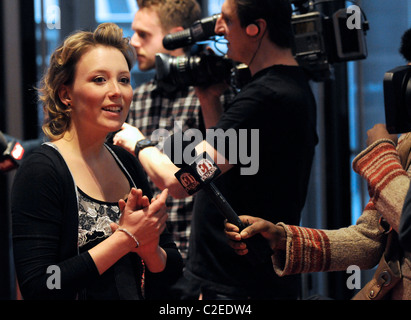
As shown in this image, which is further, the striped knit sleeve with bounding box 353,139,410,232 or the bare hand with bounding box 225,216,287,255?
the bare hand with bounding box 225,216,287,255

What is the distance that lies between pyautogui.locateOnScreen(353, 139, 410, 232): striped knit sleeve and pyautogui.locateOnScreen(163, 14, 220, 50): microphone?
2.71ft

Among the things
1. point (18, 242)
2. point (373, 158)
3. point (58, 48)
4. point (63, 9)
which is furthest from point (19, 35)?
point (373, 158)

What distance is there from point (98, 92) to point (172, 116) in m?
0.91

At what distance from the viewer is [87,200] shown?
1312mm

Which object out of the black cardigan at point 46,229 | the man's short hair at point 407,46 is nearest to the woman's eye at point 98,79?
the black cardigan at point 46,229

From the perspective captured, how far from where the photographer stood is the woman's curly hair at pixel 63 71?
4.53 ft

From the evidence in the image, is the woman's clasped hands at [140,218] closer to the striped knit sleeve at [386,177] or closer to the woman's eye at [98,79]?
the woman's eye at [98,79]

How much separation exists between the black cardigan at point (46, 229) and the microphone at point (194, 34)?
2.71ft

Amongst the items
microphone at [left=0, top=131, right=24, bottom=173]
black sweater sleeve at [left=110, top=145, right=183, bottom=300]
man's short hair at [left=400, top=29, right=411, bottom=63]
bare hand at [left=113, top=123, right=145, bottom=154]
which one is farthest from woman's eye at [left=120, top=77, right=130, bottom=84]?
microphone at [left=0, top=131, right=24, bottom=173]

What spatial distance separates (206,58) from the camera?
1.90 m

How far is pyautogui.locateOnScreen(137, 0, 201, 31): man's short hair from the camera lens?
7.61ft

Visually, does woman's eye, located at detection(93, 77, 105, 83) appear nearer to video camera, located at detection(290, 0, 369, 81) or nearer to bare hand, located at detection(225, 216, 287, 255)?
bare hand, located at detection(225, 216, 287, 255)

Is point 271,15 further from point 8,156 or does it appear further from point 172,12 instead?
point 8,156

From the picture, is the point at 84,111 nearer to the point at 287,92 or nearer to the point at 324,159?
the point at 287,92
